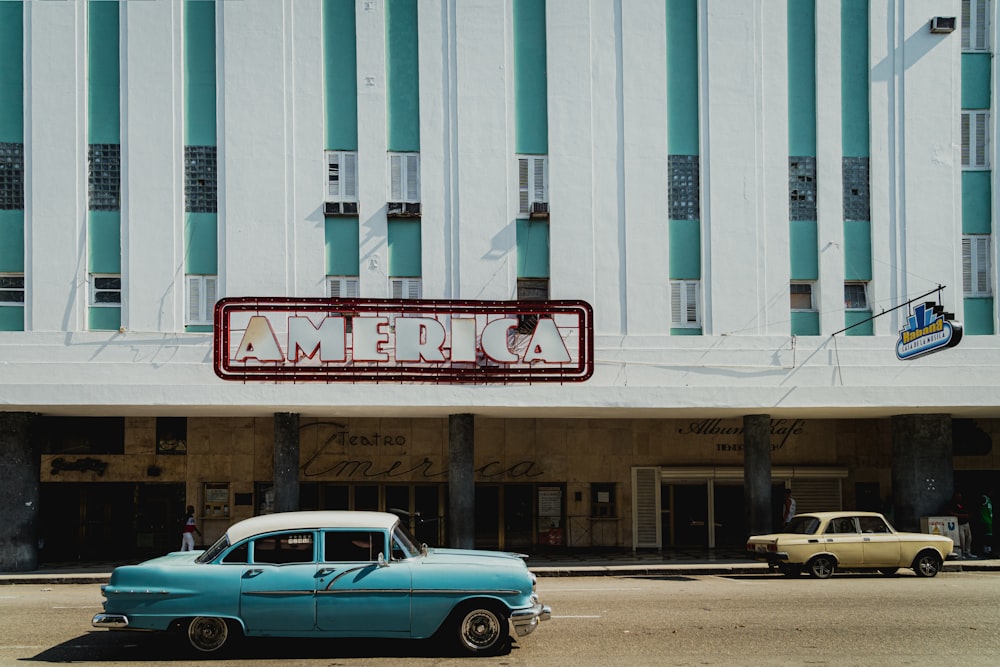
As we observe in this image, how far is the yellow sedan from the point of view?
1850 centimetres

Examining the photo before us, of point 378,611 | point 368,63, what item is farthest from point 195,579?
point 368,63

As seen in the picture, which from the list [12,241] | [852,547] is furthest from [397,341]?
[852,547]

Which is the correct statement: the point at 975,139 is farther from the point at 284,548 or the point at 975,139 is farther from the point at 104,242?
the point at 104,242

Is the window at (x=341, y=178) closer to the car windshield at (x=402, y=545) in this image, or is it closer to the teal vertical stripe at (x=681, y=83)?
the teal vertical stripe at (x=681, y=83)

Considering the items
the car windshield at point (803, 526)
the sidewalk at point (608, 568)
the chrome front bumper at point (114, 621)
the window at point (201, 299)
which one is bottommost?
the sidewalk at point (608, 568)

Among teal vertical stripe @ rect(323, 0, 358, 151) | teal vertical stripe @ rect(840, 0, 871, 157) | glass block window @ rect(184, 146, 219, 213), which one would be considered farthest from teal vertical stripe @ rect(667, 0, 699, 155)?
glass block window @ rect(184, 146, 219, 213)

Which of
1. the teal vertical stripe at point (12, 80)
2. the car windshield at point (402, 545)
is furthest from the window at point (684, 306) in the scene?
the teal vertical stripe at point (12, 80)

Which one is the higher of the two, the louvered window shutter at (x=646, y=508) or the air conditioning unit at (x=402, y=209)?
the air conditioning unit at (x=402, y=209)

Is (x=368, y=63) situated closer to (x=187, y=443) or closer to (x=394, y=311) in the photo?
(x=394, y=311)

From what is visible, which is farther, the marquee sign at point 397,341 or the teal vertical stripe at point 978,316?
the teal vertical stripe at point 978,316

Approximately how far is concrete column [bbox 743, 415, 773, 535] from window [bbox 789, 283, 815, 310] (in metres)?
2.76

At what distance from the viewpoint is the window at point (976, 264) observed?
22844 mm

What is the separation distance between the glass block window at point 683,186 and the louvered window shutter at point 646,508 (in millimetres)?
7704

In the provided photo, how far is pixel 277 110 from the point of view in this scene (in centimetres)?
2191
